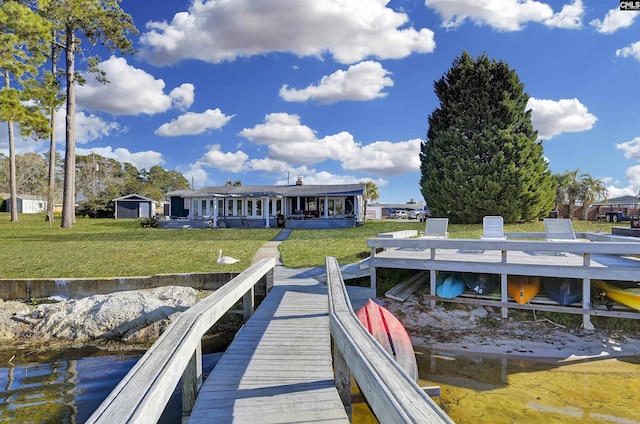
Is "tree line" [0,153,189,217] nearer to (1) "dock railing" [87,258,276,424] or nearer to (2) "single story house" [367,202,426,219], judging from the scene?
(2) "single story house" [367,202,426,219]

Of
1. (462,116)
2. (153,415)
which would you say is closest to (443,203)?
(462,116)

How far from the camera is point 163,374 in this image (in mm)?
2383

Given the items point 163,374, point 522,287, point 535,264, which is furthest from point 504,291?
point 163,374

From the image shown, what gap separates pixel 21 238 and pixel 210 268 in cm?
1199

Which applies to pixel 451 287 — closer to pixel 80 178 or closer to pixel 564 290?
pixel 564 290

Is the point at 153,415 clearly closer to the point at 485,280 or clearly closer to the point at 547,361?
the point at 547,361

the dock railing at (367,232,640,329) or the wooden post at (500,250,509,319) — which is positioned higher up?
the dock railing at (367,232,640,329)

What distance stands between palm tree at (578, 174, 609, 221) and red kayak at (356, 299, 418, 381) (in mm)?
32703

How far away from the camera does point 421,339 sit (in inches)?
269

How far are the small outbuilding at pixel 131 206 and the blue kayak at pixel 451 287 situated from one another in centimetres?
3517

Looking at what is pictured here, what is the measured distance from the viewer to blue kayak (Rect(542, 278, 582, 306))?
7.09 meters

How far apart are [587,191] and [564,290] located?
2969cm

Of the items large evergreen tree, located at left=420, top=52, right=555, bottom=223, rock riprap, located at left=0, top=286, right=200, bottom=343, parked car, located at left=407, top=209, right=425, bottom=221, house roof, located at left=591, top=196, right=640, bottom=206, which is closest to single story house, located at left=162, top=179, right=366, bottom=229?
large evergreen tree, located at left=420, top=52, right=555, bottom=223

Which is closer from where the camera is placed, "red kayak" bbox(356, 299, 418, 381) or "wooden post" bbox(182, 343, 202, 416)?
"wooden post" bbox(182, 343, 202, 416)
